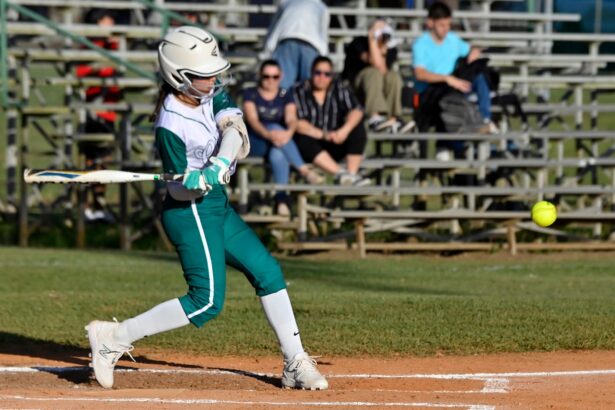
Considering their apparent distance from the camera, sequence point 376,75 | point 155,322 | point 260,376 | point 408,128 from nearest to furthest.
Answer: point 155,322, point 260,376, point 376,75, point 408,128

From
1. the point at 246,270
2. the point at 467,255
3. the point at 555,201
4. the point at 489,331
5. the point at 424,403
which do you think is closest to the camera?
the point at 424,403

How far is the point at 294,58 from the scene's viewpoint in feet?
49.3

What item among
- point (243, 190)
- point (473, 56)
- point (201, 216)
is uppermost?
point (473, 56)

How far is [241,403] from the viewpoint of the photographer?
20.4ft

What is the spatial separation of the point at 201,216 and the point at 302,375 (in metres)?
0.98

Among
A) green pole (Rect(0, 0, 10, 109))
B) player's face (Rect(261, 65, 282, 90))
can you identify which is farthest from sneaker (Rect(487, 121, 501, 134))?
green pole (Rect(0, 0, 10, 109))

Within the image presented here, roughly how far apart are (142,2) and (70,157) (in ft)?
7.71

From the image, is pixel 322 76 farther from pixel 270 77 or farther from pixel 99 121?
pixel 99 121

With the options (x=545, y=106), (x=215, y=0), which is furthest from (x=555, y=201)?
(x=215, y=0)

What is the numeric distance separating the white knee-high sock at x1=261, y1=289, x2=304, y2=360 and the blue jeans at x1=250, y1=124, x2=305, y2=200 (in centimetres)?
702

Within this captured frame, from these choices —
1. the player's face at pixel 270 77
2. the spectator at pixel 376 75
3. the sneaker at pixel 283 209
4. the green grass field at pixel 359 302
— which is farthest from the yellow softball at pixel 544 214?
the spectator at pixel 376 75

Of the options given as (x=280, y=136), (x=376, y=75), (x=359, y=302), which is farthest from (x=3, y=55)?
(x=359, y=302)

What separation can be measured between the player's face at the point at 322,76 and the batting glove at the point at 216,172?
747 centimetres

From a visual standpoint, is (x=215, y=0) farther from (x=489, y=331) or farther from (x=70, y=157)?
(x=489, y=331)
